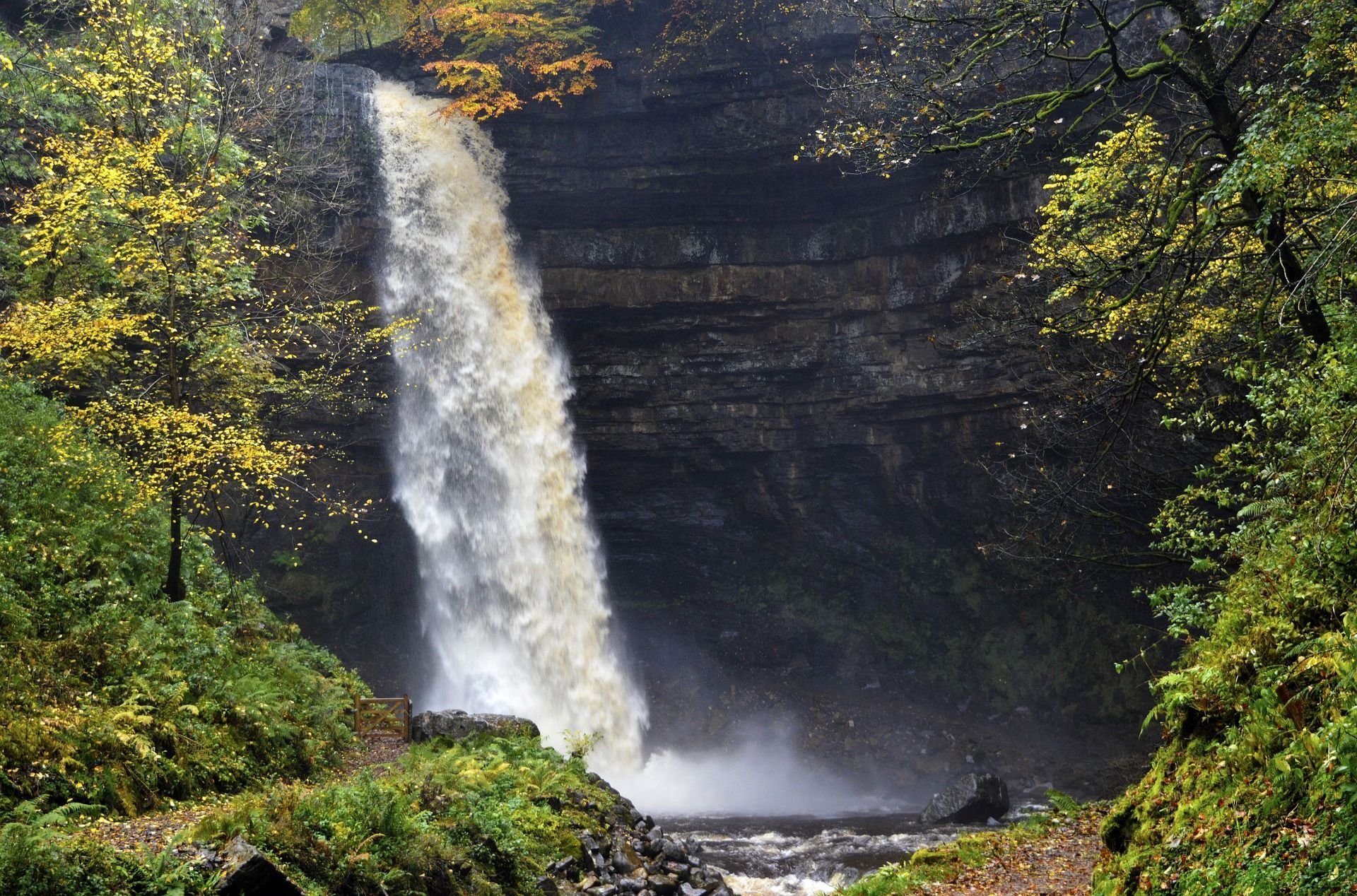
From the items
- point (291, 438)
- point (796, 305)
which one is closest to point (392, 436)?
point (291, 438)

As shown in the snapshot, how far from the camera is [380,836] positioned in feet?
24.0

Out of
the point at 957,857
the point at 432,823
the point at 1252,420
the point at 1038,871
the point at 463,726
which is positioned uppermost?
the point at 1252,420

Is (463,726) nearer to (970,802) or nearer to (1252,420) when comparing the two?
(970,802)

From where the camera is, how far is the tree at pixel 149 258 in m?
10.9

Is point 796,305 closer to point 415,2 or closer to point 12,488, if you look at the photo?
point 415,2

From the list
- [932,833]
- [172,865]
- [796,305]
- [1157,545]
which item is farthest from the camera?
[796,305]

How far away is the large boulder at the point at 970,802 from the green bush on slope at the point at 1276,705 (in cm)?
1239

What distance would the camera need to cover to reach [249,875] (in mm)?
5645

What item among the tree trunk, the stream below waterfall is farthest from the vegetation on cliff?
the tree trunk

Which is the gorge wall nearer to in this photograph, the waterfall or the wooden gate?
the waterfall

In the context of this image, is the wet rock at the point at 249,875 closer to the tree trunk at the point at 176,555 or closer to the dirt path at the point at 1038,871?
the dirt path at the point at 1038,871

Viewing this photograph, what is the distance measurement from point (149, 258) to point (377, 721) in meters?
8.60

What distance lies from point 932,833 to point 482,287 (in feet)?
53.0

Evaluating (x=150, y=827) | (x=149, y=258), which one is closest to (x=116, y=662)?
(x=150, y=827)
